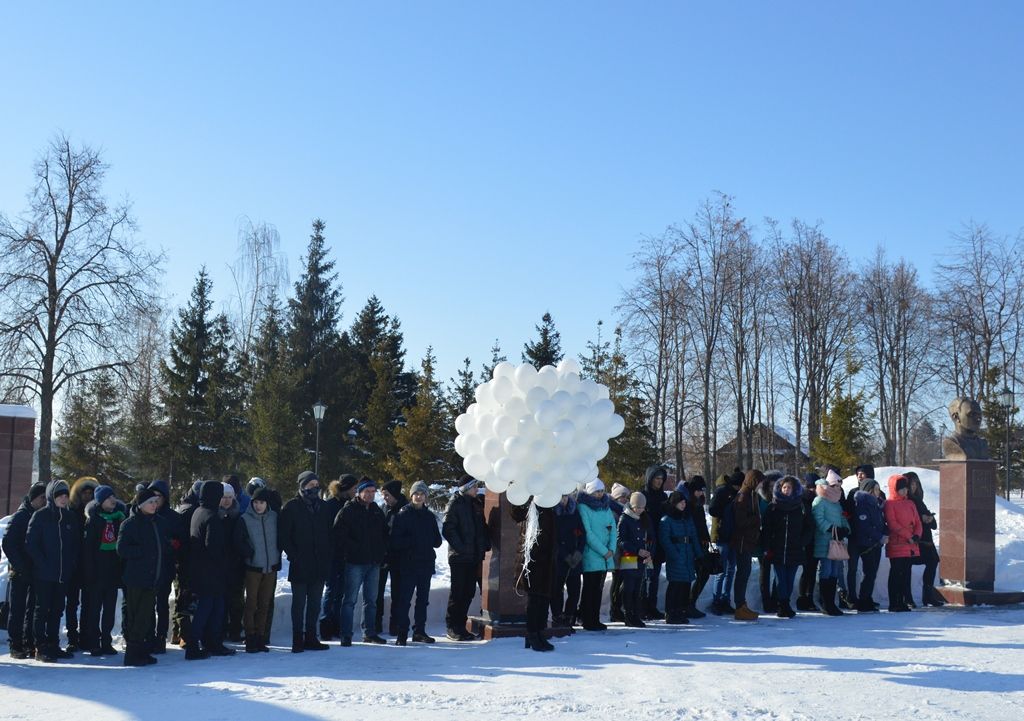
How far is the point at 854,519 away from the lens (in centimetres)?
1315

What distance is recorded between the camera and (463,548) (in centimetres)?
1058

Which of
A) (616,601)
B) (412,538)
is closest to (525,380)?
(412,538)

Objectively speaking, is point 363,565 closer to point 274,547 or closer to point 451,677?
point 274,547

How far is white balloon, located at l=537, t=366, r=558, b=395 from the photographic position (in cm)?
926

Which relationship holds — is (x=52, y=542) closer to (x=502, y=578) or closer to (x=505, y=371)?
(x=502, y=578)

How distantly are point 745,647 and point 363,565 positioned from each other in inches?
162

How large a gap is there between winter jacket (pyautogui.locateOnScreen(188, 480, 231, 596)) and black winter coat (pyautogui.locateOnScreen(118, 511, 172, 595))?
0.31 m

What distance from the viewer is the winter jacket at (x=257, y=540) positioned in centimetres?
976

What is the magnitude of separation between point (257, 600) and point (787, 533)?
6.63 metres

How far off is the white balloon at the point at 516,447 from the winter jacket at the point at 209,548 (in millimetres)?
3009

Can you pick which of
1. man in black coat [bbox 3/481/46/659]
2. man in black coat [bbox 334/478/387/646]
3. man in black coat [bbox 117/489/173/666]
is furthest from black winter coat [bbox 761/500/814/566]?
man in black coat [bbox 3/481/46/659]

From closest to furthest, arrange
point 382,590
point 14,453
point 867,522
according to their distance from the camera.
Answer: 1. point 382,590
2. point 867,522
3. point 14,453

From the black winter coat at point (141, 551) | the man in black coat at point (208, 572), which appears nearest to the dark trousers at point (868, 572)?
the man in black coat at point (208, 572)

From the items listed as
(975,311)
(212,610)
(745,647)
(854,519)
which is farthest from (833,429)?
(212,610)
